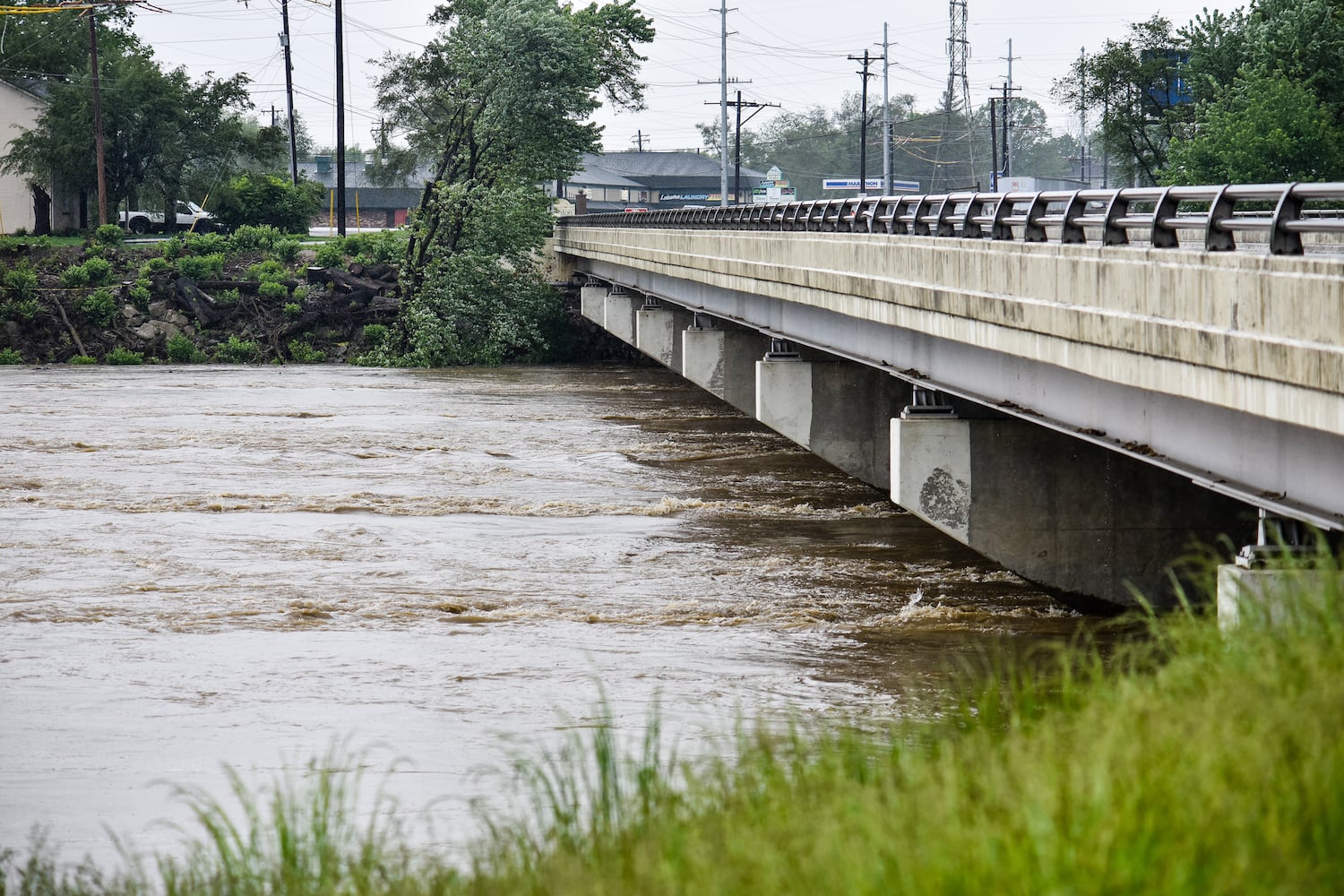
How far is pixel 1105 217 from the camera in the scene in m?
12.4

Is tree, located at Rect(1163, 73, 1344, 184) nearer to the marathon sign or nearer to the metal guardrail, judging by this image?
the metal guardrail

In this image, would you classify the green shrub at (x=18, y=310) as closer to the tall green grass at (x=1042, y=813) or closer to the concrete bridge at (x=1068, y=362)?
the concrete bridge at (x=1068, y=362)

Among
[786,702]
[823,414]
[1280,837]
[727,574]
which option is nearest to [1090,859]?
[1280,837]

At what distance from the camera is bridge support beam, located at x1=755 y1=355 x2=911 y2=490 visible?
25688mm

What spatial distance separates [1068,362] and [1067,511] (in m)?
4.52

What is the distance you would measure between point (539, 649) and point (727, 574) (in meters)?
4.62

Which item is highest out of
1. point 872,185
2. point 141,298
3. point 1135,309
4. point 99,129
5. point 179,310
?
point 872,185

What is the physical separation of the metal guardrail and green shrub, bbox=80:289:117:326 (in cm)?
3553

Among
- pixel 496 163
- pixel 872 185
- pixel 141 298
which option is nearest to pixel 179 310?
pixel 141 298

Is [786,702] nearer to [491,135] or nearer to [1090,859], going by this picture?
[1090,859]

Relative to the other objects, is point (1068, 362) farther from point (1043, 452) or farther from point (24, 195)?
point (24, 195)

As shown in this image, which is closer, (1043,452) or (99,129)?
(1043,452)

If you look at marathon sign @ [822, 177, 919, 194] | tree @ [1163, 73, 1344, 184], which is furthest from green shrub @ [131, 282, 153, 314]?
marathon sign @ [822, 177, 919, 194]

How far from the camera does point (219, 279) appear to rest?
198 feet
